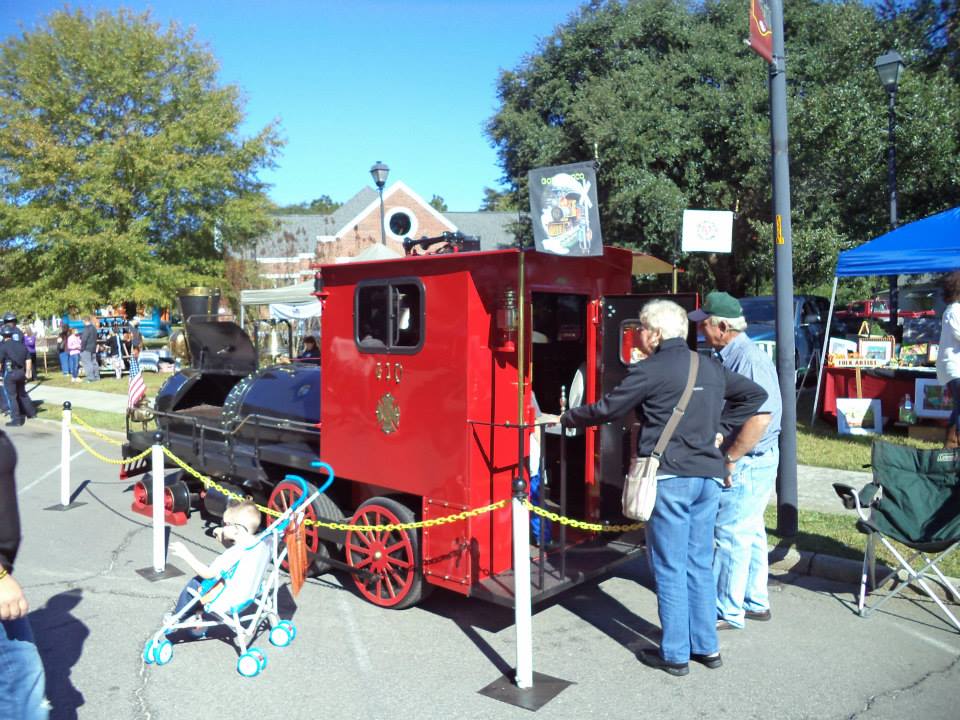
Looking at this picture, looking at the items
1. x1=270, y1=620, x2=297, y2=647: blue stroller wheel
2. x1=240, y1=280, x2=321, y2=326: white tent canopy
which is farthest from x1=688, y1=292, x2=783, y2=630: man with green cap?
x1=240, y1=280, x2=321, y2=326: white tent canopy

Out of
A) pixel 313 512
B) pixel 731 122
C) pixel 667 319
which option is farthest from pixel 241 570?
pixel 731 122

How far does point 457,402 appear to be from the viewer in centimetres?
469

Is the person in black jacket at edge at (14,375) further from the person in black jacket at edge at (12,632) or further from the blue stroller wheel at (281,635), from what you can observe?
the person in black jacket at edge at (12,632)

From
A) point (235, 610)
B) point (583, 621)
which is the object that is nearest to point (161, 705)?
point (235, 610)

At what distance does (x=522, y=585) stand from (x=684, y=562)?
860 mm

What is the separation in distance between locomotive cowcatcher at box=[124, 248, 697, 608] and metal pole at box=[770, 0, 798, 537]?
1.46 m

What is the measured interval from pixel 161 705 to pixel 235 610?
705mm

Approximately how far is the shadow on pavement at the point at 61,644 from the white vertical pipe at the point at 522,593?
223cm

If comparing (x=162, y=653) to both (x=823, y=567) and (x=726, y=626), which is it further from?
(x=823, y=567)

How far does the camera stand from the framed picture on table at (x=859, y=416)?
1058 centimetres

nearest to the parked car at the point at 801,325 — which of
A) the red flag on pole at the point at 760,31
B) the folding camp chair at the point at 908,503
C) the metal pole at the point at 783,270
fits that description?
the metal pole at the point at 783,270

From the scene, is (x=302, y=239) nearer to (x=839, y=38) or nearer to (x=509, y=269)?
(x=839, y=38)

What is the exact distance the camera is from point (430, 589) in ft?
16.9

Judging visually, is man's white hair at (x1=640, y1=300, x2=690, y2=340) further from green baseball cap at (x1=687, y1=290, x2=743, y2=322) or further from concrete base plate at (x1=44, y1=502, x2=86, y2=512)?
concrete base plate at (x1=44, y1=502, x2=86, y2=512)
